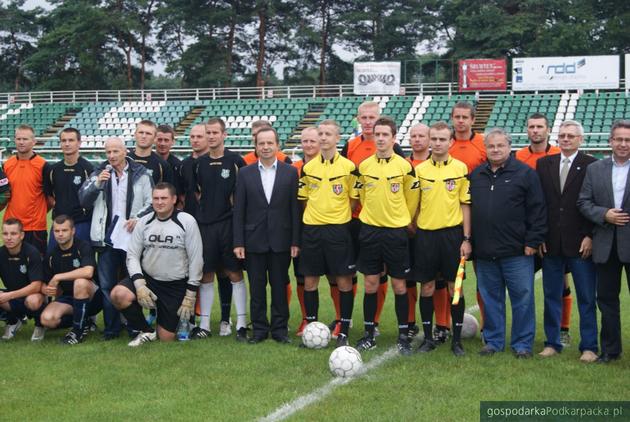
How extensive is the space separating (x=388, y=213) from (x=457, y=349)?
1371mm

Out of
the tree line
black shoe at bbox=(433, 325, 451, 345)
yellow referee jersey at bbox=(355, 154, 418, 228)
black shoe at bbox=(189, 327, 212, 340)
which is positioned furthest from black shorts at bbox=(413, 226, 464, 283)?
the tree line

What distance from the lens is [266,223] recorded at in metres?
7.43

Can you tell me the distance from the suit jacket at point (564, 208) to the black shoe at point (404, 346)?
1496 millimetres

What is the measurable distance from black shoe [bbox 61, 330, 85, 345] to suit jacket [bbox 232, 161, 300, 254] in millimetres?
1814

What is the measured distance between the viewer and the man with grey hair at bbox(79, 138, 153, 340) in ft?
25.0

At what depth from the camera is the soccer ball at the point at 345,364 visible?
6152 millimetres

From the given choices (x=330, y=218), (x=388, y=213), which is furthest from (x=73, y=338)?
(x=388, y=213)

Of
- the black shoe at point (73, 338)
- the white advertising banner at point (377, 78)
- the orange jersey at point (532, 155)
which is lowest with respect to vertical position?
the black shoe at point (73, 338)

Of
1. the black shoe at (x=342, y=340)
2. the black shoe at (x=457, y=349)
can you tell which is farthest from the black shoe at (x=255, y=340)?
the black shoe at (x=457, y=349)

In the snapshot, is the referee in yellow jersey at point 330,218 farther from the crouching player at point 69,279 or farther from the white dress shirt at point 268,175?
the crouching player at point 69,279

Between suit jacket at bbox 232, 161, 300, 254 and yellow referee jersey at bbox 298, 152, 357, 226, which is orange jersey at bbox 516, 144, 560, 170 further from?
suit jacket at bbox 232, 161, 300, 254

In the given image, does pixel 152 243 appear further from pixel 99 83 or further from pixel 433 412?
pixel 99 83

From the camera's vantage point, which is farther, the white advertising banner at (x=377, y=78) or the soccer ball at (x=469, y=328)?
the white advertising banner at (x=377, y=78)

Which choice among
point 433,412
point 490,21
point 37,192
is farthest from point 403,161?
point 490,21
